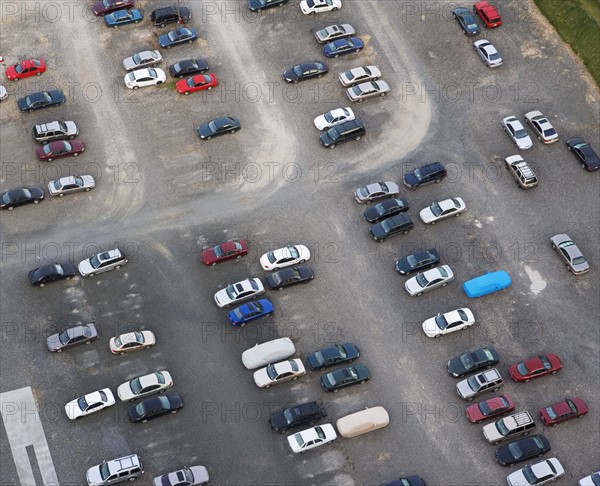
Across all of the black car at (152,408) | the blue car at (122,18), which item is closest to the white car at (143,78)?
the blue car at (122,18)

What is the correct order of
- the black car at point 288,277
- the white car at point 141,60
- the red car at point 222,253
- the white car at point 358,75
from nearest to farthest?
the black car at point 288,277, the red car at point 222,253, the white car at point 358,75, the white car at point 141,60

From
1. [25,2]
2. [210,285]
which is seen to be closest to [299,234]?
[210,285]

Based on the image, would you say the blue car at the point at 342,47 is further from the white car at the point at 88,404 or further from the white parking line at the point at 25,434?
the white parking line at the point at 25,434

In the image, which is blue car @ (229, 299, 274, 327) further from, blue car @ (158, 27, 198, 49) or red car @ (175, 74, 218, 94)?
blue car @ (158, 27, 198, 49)

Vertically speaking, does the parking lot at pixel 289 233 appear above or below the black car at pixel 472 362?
above

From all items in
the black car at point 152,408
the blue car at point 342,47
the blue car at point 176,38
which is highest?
the blue car at point 176,38

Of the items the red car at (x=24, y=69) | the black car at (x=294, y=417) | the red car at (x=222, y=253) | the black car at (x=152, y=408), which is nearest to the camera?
the black car at (x=294, y=417)

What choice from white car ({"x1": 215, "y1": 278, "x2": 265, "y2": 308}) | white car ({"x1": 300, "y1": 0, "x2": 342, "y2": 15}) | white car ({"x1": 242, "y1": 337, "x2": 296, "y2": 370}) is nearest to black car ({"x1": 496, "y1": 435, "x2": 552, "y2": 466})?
white car ({"x1": 242, "y1": 337, "x2": 296, "y2": 370})
